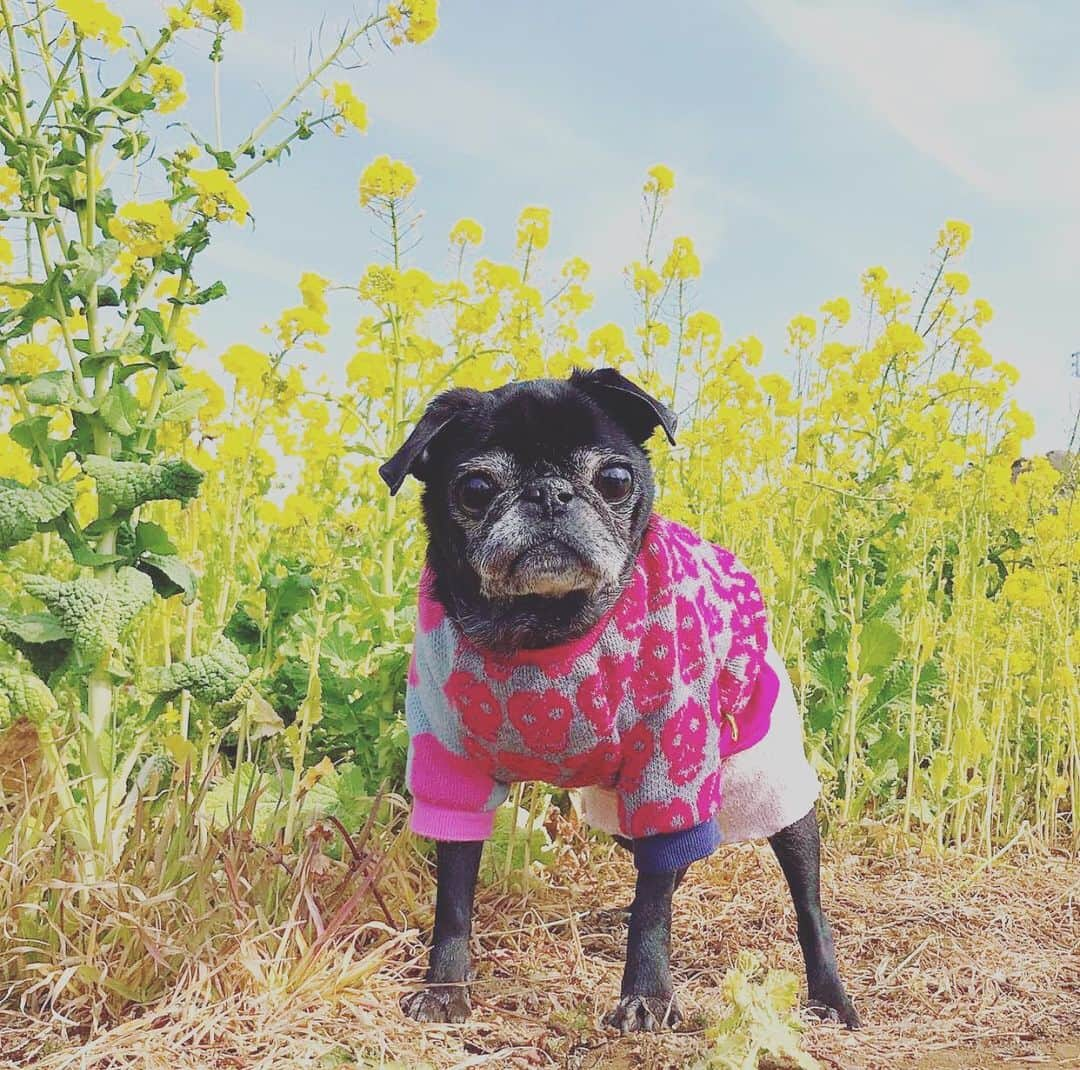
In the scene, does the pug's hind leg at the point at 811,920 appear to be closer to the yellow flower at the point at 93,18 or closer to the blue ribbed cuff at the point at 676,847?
the blue ribbed cuff at the point at 676,847

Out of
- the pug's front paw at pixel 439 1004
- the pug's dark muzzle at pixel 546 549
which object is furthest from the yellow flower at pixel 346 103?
the pug's front paw at pixel 439 1004

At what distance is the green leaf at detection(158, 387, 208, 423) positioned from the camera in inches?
96.6

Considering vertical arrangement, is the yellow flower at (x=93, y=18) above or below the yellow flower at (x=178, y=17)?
below

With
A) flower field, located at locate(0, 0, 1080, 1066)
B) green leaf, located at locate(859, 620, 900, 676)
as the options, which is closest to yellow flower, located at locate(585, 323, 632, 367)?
flower field, located at locate(0, 0, 1080, 1066)

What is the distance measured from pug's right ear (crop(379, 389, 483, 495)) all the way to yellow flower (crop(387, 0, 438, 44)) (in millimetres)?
1040

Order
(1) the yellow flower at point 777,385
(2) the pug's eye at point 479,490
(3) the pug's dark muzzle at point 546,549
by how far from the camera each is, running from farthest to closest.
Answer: (1) the yellow flower at point 777,385
(2) the pug's eye at point 479,490
(3) the pug's dark muzzle at point 546,549

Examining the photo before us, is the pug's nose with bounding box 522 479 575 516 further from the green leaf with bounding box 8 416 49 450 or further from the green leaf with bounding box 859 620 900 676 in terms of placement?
the green leaf with bounding box 859 620 900 676

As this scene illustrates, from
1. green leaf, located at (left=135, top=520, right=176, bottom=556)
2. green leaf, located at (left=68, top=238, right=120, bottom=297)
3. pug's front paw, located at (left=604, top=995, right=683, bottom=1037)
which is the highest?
green leaf, located at (left=68, top=238, right=120, bottom=297)

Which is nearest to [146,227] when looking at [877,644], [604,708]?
[604,708]

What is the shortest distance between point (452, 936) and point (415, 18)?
80.4 inches

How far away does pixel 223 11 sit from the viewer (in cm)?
254

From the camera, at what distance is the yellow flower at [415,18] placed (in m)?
2.69

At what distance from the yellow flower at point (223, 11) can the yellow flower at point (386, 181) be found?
653 mm

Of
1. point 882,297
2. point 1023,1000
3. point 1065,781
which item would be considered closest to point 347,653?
point 1023,1000
